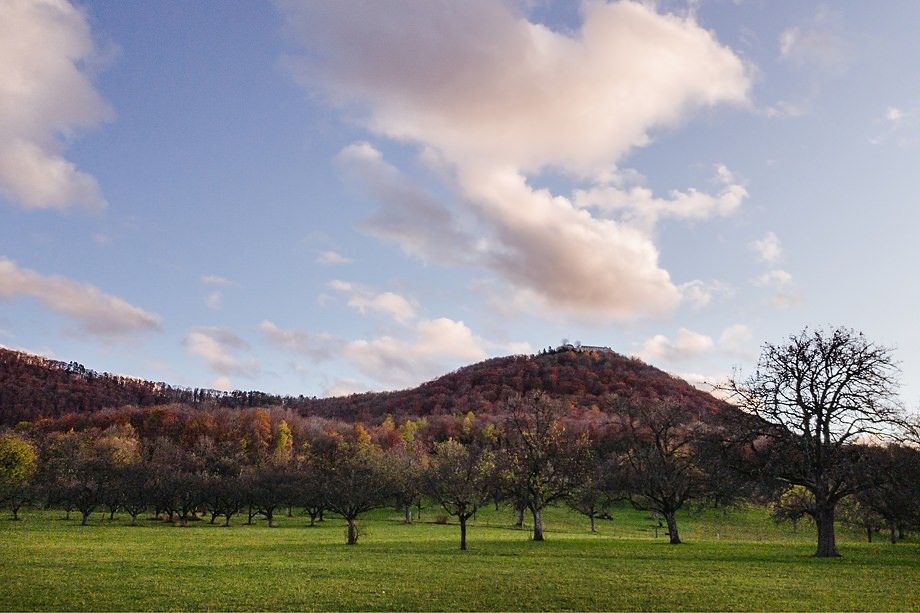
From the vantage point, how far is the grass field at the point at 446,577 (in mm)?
23578

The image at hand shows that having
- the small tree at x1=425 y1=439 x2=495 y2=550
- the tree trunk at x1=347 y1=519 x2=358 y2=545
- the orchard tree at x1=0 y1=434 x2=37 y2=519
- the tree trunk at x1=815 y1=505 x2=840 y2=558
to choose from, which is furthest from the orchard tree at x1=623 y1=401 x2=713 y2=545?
the orchard tree at x1=0 y1=434 x2=37 y2=519

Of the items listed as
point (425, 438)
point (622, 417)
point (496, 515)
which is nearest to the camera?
point (622, 417)

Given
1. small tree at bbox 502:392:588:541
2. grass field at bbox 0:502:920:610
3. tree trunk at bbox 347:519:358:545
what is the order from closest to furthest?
grass field at bbox 0:502:920:610
tree trunk at bbox 347:519:358:545
small tree at bbox 502:392:588:541

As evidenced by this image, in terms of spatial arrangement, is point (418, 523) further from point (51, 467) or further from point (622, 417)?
point (51, 467)

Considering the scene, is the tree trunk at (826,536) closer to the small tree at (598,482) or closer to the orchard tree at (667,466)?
the orchard tree at (667,466)

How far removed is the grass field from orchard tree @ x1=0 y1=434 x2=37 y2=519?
47603mm

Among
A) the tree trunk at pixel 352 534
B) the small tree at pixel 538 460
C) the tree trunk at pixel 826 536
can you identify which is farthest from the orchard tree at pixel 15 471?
the tree trunk at pixel 826 536

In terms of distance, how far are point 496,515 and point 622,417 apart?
172 feet

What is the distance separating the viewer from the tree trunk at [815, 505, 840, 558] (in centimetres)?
4216

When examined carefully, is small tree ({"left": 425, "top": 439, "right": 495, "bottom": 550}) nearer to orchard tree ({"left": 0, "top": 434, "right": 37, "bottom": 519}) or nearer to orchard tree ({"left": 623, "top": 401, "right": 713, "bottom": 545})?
orchard tree ({"left": 623, "top": 401, "right": 713, "bottom": 545})

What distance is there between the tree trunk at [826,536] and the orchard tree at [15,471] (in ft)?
336

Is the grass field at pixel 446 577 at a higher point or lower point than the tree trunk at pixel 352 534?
higher

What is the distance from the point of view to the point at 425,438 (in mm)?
172125

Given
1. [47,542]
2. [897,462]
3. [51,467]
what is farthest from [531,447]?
[51,467]
